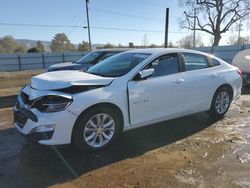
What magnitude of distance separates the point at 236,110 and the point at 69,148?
4604 mm

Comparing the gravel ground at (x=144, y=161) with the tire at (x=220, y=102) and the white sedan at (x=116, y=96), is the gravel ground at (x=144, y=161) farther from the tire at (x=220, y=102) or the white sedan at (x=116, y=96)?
the tire at (x=220, y=102)

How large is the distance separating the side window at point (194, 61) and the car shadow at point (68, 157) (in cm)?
121

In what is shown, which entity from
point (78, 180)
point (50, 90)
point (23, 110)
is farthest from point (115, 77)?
point (78, 180)

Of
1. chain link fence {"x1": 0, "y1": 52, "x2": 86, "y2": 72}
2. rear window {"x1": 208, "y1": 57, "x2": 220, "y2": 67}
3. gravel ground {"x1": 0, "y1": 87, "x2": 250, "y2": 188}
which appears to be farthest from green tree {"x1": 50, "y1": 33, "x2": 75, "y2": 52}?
gravel ground {"x1": 0, "y1": 87, "x2": 250, "y2": 188}

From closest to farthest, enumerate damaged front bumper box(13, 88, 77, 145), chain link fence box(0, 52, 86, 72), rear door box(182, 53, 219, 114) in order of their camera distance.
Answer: damaged front bumper box(13, 88, 77, 145)
rear door box(182, 53, 219, 114)
chain link fence box(0, 52, 86, 72)

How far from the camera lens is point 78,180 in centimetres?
388

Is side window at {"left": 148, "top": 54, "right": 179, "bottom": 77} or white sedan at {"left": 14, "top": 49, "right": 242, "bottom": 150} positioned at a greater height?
side window at {"left": 148, "top": 54, "right": 179, "bottom": 77}

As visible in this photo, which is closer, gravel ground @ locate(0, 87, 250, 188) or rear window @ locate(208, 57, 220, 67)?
gravel ground @ locate(0, 87, 250, 188)

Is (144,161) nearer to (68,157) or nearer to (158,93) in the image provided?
(68,157)

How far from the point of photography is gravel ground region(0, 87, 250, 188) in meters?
3.86

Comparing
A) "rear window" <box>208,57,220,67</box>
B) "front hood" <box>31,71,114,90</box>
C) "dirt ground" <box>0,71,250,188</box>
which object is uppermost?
"rear window" <box>208,57,220,67</box>

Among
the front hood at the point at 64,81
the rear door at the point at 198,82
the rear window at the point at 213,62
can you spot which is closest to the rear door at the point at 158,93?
the rear door at the point at 198,82

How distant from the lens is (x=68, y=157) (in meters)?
4.55

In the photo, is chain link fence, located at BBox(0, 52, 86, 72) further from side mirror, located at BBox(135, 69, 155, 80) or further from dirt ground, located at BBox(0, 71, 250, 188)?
side mirror, located at BBox(135, 69, 155, 80)
